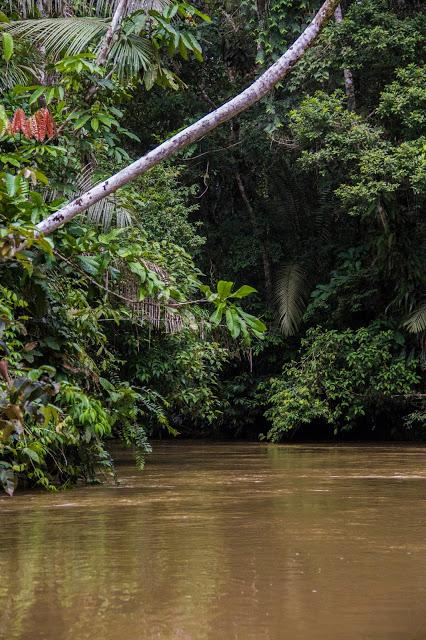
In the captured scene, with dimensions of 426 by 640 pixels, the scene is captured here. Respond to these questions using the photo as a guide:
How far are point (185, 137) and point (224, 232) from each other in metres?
14.8

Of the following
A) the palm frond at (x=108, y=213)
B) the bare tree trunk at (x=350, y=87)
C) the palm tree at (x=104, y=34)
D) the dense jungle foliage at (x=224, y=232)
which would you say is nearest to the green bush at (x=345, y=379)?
the dense jungle foliage at (x=224, y=232)

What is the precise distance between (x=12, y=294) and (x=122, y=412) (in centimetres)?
179

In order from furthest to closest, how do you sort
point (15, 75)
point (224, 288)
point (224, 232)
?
point (224, 232), point (15, 75), point (224, 288)

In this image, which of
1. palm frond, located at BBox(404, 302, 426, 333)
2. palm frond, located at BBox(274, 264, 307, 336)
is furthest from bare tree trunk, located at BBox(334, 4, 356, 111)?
palm frond, located at BBox(404, 302, 426, 333)

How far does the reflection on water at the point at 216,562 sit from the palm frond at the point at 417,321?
694 cm

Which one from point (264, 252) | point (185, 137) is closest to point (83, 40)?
point (185, 137)

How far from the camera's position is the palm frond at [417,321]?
1438 centimetres

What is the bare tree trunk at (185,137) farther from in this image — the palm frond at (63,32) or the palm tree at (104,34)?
the palm frond at (63,32)

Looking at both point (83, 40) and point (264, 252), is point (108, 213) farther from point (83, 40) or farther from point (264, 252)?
point (264, 252)

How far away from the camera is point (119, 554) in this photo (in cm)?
433

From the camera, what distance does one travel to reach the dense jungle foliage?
6.68m

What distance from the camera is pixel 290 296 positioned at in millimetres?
17000

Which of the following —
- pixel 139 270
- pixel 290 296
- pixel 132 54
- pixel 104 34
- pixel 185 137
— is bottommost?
pixel 139 270

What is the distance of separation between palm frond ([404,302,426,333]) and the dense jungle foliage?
0.09m
